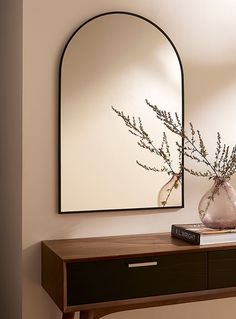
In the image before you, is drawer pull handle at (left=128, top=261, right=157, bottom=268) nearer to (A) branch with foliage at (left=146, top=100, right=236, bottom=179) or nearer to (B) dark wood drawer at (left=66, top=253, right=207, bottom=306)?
(B) dark wood drawer at (left=66, top=253, right=207, bottom=306)

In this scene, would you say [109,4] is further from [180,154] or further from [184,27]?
[180,154]

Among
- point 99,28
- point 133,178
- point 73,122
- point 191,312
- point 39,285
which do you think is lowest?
point 191,312

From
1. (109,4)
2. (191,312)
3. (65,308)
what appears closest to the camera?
(65,308)

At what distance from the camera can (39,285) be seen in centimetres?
214

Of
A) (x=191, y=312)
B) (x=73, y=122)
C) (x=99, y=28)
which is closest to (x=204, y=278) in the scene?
(x=191, y=312)

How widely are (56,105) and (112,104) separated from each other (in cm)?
27

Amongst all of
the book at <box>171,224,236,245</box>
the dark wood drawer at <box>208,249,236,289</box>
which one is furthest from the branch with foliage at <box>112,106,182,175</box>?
the dark wood drawer at <box>208,249,236,289</box>

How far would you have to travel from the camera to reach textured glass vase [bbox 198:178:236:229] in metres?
2.07

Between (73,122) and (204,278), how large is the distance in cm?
89

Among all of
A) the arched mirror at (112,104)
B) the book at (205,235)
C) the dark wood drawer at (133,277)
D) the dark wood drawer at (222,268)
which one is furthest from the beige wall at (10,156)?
the dark wood drawer at (222,268)

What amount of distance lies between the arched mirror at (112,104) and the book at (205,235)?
27 centimetres

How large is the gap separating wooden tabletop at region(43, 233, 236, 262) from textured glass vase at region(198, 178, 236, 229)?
117 millimetres

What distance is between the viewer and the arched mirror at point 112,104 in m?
2.17

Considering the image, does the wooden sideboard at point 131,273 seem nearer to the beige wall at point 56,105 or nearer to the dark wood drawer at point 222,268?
the dark wood drawer at point 222,268
